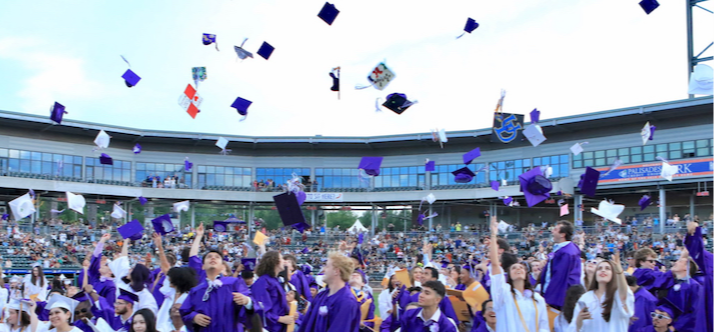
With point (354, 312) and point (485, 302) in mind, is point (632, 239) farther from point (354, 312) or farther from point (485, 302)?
point (354, 312)

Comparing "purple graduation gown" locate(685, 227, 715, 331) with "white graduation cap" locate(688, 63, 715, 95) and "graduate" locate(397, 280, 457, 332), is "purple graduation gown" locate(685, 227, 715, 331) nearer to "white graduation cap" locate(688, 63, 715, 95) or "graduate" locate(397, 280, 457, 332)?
"white graduation cap" locate(688, 63, 715, 95)

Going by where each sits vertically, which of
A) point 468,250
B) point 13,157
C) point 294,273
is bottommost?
point 468,250

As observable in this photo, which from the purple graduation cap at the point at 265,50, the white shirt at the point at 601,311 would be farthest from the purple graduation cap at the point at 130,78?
the white shirt at the point at 601,311

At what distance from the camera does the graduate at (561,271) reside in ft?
23.7

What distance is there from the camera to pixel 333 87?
773 inches

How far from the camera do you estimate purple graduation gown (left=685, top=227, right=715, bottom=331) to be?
5852 millimetres

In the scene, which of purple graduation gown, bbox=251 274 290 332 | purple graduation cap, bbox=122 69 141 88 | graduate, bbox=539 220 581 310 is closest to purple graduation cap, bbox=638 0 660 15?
graduate, bbox=539 220 581 310

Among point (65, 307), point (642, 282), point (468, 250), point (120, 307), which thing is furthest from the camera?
point (468, 250)

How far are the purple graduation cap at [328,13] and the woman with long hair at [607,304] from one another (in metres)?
11.3

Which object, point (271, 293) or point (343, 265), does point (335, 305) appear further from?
point (271, 293)

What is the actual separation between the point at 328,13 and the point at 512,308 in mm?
11144

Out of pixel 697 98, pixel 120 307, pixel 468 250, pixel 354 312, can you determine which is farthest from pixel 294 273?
pixel 697 98

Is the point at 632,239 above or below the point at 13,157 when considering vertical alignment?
below

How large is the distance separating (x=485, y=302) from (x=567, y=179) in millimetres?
35283
